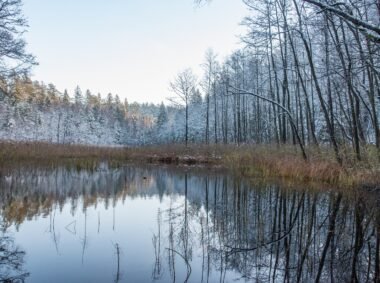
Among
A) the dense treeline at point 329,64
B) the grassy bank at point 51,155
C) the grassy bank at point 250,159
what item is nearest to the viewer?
the dense treeline at point 329,64

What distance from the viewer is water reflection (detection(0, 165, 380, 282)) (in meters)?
3.96

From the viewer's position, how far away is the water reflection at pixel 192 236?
396 centimetres

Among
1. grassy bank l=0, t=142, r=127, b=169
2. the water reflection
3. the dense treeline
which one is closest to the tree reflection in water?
the water reflection

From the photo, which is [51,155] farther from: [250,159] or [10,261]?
[10,261]

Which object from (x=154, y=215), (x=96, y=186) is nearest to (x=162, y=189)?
(x=96, y=186)

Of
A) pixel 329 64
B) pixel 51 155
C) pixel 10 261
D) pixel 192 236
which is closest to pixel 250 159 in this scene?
pixel 329 64

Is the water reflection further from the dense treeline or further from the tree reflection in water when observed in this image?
the dense treeline

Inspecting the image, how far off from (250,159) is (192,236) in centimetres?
1117

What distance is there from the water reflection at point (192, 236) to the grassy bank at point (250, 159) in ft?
5.76

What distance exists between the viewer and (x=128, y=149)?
27.7 m

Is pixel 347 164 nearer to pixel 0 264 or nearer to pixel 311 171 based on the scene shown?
pixel 311 171

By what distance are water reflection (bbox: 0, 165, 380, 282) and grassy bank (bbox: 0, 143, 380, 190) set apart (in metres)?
1.76

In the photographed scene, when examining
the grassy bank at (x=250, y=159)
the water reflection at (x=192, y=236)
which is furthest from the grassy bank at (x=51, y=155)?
the water reflection at (x=192, y=236)

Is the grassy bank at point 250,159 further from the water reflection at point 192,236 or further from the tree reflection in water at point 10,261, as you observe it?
the tree reflection in water at point 10,261
